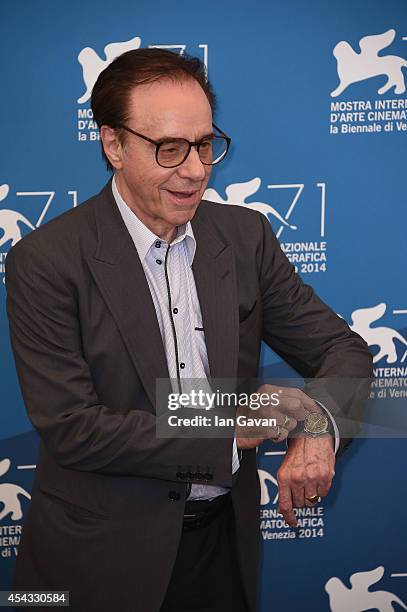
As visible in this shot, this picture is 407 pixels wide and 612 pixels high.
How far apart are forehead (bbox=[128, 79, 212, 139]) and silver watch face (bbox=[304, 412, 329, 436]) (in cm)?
74

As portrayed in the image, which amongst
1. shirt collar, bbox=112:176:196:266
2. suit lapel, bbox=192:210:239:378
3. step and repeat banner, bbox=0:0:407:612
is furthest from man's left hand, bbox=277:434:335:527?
step and repeat banner, bbox=0:0:407:612

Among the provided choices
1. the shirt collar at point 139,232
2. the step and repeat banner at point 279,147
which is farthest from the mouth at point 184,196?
the step and repeat banner at point 279,147

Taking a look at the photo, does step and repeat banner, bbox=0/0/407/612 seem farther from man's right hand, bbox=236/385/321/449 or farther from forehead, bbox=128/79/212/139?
man's right hand, bbox=236/385/321/449

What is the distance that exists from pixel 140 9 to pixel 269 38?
1.61 ft

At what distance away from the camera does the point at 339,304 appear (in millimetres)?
3336

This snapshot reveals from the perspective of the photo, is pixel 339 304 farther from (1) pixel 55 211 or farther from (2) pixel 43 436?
(2) pixel 43 436

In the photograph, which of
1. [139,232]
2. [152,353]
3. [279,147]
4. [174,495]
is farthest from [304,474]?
[279,147]

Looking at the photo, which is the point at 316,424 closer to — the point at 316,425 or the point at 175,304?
the point at 316,425

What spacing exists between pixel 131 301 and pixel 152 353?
0.45 feet

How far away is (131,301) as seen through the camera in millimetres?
1979

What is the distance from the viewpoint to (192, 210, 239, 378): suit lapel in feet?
6.70

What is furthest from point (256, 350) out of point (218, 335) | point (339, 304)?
point (339, 304)

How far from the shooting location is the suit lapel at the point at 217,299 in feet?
6.70

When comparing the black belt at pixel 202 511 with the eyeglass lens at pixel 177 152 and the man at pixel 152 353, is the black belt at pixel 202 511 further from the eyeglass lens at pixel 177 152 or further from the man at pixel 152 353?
the eyeglass lens at pixel 177 152
